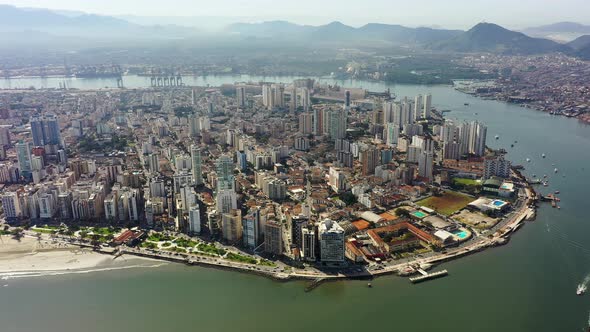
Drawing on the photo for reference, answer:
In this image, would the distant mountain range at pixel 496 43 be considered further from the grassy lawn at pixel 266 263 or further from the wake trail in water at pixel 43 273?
the wake trail in water at pixel 43 273

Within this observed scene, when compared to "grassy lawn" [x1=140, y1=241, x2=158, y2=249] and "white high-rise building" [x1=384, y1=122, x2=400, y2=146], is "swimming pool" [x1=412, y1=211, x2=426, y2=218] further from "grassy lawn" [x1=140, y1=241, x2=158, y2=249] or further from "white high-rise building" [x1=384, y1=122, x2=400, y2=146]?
"white high-rise building" [x1=384, y1=122, x2=400, y2=146]

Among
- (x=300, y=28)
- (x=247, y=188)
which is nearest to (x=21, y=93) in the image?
(x=247, y=188)

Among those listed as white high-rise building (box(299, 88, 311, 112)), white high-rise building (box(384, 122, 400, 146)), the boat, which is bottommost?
the boat

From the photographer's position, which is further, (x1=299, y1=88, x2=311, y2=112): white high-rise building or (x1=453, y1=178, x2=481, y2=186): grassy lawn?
(x1=299, y1=88, x2=311, y2=112): white high-rise building

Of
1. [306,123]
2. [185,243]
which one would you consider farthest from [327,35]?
[185,243]

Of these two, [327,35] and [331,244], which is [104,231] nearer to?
[331,244]

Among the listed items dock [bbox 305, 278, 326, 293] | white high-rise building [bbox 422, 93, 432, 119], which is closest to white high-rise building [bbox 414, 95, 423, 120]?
white high-rise building [bbox 422, 93, 432, 119]

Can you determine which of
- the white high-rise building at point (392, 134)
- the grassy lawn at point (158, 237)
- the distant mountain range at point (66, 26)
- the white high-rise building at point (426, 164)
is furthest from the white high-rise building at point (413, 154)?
the distant mountain range at point (66, 26)

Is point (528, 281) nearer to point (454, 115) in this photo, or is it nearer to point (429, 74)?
point (454, 115)
